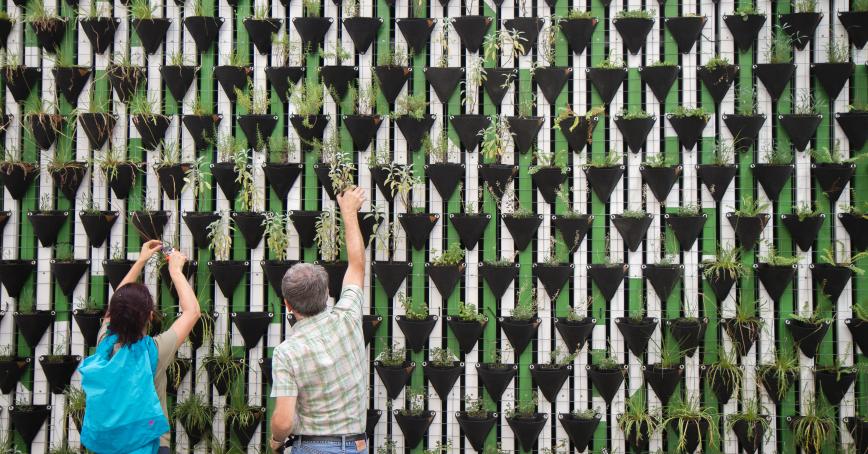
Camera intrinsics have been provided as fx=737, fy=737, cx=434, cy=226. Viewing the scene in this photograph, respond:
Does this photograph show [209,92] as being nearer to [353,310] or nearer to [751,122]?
[353,310]

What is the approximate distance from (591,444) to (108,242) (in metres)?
3.69

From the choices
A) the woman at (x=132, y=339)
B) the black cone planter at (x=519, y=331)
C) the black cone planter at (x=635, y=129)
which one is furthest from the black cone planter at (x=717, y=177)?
the woman at (x=132, y=339)

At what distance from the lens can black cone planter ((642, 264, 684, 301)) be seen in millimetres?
4996

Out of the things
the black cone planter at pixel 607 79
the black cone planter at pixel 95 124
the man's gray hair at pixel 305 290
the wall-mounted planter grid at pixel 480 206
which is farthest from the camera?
the black cone planter at pixel 95 124

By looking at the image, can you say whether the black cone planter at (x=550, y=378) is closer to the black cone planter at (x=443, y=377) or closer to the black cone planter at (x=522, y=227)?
the black cone planter at (x=443, y=377)

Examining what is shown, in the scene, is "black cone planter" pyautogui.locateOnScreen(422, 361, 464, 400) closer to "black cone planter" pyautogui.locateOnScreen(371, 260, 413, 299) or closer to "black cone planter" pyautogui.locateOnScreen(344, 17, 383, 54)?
"black cone planter" pyautogui.locateOnScreen(371, 260, 413, 299)

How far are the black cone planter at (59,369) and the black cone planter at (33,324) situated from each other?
0.50 feet

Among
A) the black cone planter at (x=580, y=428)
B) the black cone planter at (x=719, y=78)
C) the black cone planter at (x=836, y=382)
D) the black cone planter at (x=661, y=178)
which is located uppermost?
the black cone planter at (x=719, y=78)

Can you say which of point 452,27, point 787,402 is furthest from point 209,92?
point 787,402

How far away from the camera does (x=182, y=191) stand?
17.1 ft

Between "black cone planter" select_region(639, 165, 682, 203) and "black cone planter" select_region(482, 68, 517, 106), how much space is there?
1112 millimetres

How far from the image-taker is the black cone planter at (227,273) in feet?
16.7

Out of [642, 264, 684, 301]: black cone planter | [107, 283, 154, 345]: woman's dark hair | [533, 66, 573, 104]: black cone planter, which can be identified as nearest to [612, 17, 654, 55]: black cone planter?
[533, 66, 573, 104]: black cone planter

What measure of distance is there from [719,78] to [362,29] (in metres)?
2.51
